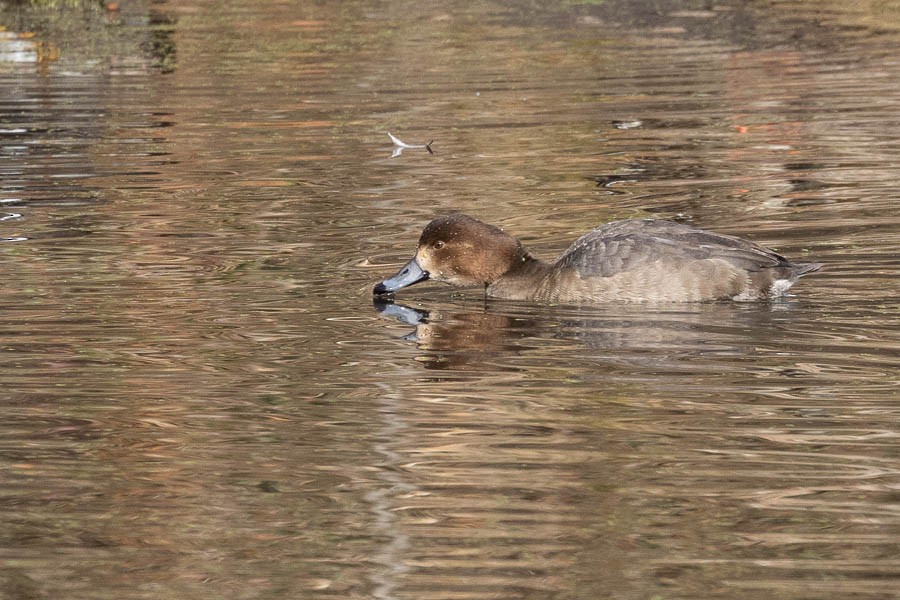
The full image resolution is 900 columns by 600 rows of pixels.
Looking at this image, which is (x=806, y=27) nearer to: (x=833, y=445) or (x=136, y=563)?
(x=833, y=445)

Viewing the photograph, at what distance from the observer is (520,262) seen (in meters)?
9.30

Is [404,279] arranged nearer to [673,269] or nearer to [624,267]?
[624,267]

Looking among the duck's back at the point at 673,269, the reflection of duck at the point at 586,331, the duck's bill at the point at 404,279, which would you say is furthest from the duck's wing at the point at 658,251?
the duck's bill at the point at 404,279

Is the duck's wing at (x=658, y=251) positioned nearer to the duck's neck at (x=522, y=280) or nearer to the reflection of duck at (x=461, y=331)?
the duck's neck at (x=522, y=280)

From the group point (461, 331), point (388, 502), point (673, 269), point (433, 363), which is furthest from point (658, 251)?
point (388, 502)

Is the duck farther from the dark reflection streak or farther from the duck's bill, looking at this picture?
the dark reflection streak

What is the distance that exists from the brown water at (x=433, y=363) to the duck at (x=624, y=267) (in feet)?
0.45

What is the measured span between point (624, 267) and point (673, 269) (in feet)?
0.77

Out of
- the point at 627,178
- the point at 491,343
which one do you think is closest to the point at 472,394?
the point at 491,343

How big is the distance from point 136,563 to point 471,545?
96 centimetres

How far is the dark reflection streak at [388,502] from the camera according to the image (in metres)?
4.97

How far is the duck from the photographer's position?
863 cm

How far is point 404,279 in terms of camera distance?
9.23 m

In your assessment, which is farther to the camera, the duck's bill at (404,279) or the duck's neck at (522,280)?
the duck's bill at (404,279)
